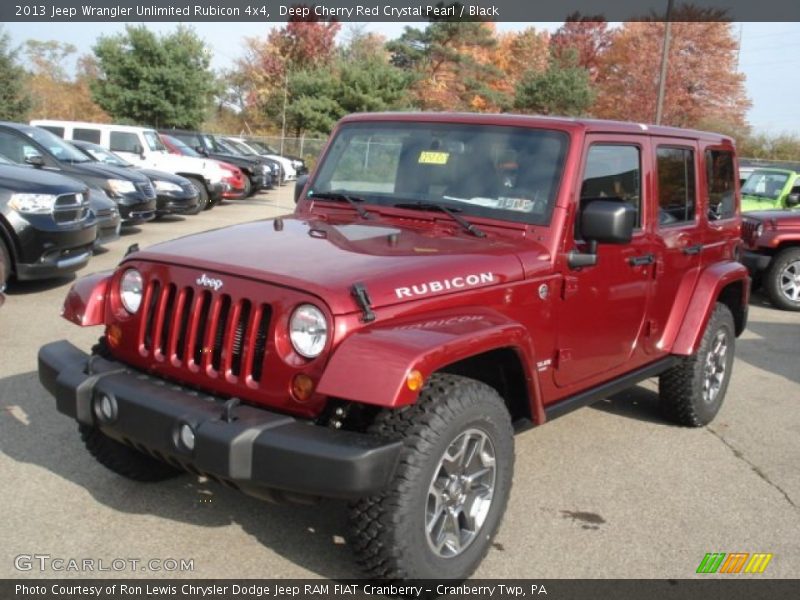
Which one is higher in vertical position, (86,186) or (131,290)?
(86,186)

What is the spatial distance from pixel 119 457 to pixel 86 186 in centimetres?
590

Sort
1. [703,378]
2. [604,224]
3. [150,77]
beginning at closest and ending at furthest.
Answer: [604,224] < [703,378] < [150,77]

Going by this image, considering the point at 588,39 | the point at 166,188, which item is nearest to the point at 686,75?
the point at 588,39

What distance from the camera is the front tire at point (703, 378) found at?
4914mm

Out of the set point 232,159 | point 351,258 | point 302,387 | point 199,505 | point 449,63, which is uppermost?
point 449,63

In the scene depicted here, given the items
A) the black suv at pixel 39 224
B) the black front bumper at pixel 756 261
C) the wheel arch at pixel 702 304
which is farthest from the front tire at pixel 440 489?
the black front bumper at pixel 756 261

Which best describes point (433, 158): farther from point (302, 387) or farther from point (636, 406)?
point (636, 406)

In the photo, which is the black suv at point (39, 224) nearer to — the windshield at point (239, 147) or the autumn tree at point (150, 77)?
the windshield at point (239, 147)

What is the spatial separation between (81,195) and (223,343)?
6089mm

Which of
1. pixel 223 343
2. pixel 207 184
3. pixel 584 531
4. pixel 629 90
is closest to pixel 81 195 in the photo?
pixel 223 343

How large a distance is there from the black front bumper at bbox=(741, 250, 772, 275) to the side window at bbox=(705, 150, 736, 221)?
4763 millimetres

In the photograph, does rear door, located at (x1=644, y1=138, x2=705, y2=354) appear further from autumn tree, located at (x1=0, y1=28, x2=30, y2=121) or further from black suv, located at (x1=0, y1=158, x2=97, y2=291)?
autumn tree, located at (x1=0, y1=28, x2=30, y2=121)

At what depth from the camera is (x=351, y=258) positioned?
10.6 feet

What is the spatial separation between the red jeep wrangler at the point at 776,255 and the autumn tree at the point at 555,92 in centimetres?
2621
